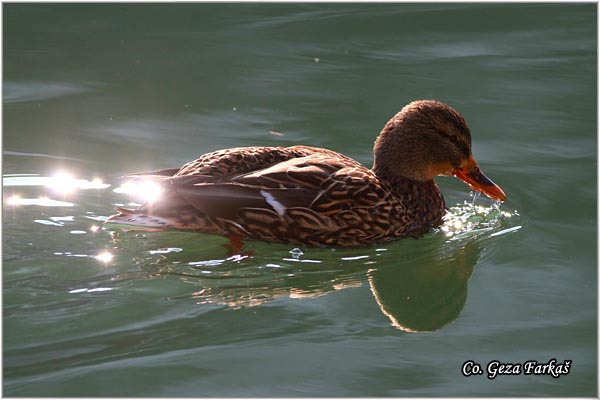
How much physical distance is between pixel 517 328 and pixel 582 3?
7402 mm

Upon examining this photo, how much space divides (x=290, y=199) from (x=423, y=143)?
1.20 meters

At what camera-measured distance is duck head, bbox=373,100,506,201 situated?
784cm

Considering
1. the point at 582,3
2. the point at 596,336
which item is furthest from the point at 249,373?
the point at 582,3

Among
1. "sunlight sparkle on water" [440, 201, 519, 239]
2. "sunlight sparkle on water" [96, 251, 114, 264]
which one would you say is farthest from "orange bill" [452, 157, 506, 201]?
"sunlight sparkle on water" [96, 251, 114, 264]

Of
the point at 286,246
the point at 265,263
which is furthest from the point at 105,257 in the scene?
the point at 286,246

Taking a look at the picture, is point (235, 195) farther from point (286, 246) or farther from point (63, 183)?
point (63, 183)

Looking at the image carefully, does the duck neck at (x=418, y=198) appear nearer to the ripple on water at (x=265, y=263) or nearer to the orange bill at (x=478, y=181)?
the ripple on water at (x=265, y=263)

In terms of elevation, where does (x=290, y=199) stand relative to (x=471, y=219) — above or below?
above

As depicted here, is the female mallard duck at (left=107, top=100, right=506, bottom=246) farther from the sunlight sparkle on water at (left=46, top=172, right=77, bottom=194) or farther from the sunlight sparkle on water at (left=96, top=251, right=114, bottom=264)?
the sunlight sparkle on water at (left=46, top=172, right=77, bottom=194)

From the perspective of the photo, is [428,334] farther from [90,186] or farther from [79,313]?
[90,186]

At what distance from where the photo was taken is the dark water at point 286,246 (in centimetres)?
571

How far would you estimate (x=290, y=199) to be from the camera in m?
7.29

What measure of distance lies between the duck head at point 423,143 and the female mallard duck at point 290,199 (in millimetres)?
10

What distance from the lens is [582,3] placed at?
12609mm
